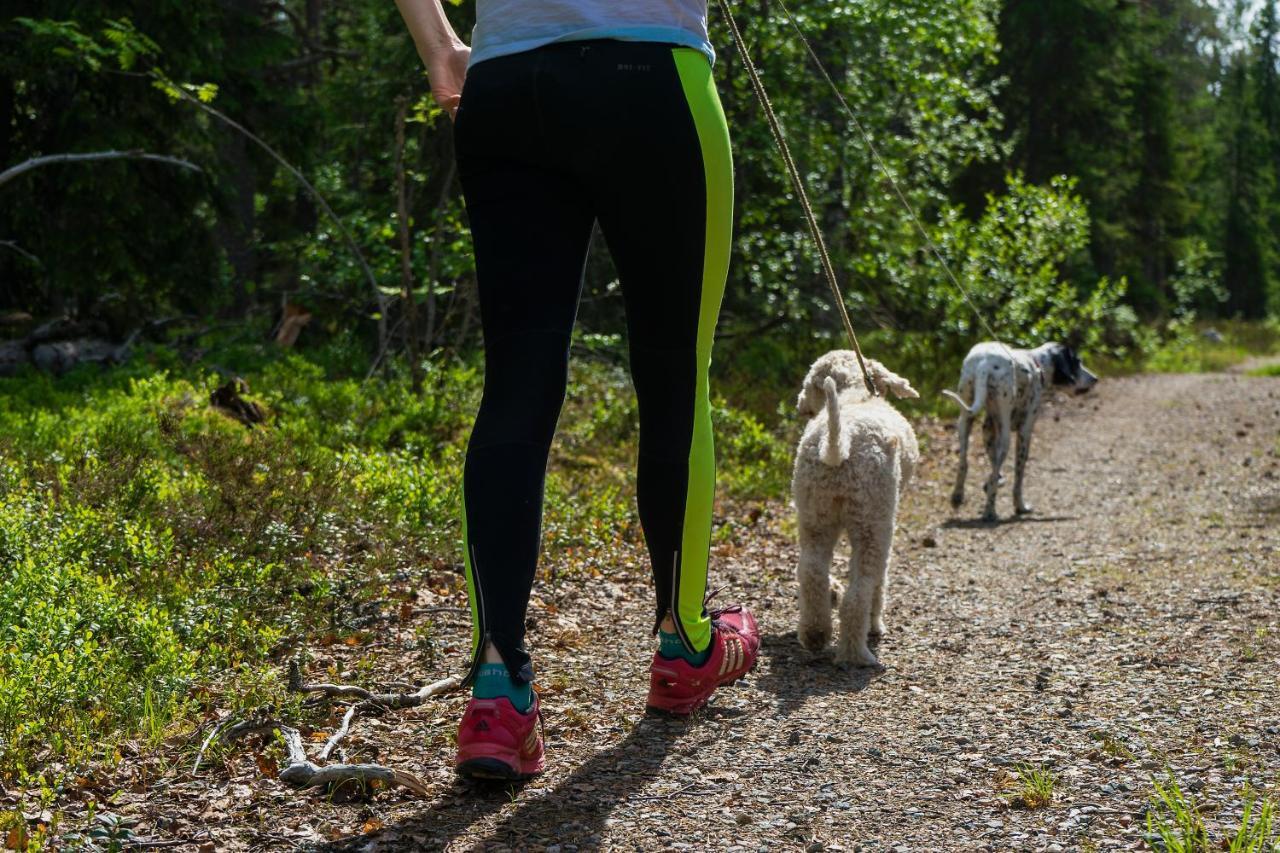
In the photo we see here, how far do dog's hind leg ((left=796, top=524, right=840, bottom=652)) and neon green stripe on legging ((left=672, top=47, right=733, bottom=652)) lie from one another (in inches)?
55.9

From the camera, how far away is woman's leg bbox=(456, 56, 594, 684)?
108 inches

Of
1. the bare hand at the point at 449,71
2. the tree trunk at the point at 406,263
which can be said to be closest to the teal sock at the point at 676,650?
the bare hand at the point at 449,71

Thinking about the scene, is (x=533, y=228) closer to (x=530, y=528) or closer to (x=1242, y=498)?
(x=530, y=528)

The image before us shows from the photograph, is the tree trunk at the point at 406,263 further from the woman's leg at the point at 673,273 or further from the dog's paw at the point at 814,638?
the woman's leg at the point at 673,273

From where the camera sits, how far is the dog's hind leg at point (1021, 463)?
9414mm

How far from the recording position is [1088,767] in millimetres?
3182

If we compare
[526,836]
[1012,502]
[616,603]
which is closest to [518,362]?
[526,836]

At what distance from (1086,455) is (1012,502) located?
11.1ft

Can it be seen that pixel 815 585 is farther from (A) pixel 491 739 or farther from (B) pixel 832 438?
(A) pixel 491 739

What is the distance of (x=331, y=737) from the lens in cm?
323

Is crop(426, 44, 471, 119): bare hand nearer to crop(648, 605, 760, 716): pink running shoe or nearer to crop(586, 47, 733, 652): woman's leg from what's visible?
crop(586, 47, 733, 652): woman's leg

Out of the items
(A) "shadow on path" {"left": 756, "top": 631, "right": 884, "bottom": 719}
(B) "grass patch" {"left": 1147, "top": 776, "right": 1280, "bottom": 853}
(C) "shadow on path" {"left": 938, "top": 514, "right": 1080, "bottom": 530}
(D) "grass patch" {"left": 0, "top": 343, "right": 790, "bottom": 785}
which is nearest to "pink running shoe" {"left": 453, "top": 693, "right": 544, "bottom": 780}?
(D) "grass patch" {"left": 0, "top": 343, "right": 790, "bottom": 785}

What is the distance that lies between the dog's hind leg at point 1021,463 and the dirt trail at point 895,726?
87.0 inches

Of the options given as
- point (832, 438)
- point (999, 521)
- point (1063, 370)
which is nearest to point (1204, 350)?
point (1063, 370)
